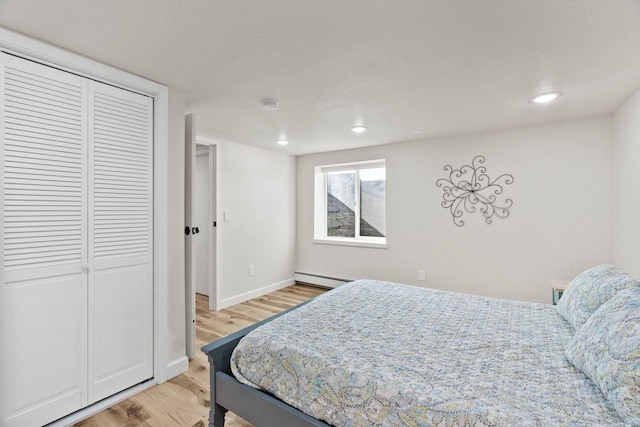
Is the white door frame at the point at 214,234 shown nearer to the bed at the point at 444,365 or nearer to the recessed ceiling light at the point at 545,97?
the bed at the point at 444,365

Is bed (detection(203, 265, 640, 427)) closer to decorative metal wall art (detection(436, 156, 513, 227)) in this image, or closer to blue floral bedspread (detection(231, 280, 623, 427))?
blue floral bedspread (detection(231, 280, 623, 427))

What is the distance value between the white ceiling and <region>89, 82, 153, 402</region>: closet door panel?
33 centimetres

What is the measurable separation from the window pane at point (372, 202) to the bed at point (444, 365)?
2495 mm

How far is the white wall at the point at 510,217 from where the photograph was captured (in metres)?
2.97

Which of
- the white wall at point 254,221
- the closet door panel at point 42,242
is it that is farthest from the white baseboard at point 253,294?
the closet door panel at point 42,242

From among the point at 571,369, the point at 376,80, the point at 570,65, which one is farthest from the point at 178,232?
the point at 570,65

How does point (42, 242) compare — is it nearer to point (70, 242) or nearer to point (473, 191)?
point (70, 242)

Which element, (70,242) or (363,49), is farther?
(70,242)

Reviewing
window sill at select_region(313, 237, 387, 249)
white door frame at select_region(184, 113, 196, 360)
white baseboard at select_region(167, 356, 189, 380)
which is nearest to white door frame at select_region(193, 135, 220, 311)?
white door frame at select_region(184, 113, 196, 360)

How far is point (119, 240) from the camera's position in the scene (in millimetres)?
2037

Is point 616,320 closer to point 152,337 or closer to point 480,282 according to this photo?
point 480,282

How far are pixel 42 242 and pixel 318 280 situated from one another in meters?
3.61

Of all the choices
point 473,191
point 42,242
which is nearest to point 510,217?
point 473,191

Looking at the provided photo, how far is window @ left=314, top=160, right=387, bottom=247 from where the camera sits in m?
4.52
